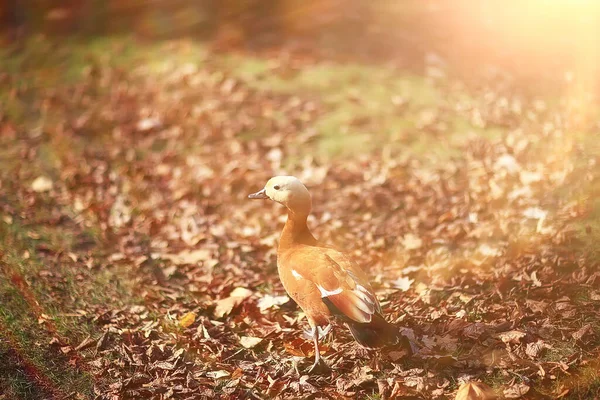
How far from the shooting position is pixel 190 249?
5.75 m

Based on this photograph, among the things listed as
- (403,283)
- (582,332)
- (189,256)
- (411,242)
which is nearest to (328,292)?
(403,283)

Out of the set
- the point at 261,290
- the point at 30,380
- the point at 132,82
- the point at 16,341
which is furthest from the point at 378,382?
the point at 132,82

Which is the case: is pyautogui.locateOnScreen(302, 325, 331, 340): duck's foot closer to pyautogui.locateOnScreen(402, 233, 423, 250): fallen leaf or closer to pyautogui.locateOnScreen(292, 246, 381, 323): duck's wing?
pyautogui.locateOnScreen(292, 246, 381, 323): duck's wing

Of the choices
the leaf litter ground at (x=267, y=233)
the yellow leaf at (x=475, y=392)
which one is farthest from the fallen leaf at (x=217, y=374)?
the yellow leaf at (x=475, y=392)

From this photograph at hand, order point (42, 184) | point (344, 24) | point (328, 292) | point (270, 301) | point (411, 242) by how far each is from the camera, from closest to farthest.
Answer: point (328, 292) < point (270, 301) < point (411, 242) < point (42, 184) < point (344, 24)

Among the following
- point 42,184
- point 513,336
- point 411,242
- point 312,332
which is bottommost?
point 42,184

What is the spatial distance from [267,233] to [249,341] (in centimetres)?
182

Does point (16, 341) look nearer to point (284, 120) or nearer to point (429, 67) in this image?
point (284, 120)

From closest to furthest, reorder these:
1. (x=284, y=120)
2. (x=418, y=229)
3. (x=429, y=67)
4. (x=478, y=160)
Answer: (x=418, y=229)
(x=478, y=160)
(x=284, y=120)
(x=429, y=67)

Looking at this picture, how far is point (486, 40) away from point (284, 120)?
363 cm

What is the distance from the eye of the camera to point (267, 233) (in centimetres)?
598

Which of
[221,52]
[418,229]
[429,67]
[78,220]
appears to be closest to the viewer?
[418,229]

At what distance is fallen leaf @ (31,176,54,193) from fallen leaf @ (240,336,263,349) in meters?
3.64

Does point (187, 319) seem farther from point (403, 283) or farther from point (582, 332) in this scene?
point (582, 332)
